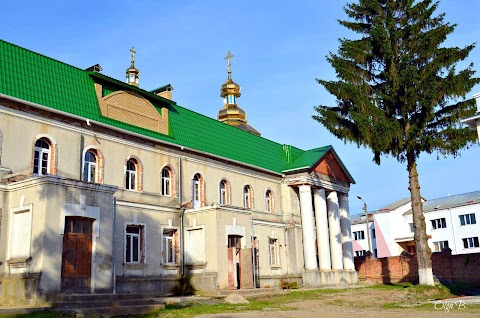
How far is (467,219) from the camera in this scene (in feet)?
152

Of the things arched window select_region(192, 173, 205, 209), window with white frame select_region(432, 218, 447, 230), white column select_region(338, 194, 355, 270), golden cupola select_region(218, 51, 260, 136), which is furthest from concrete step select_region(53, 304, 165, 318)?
window with white frame select_region(432, 218, 447, 230)

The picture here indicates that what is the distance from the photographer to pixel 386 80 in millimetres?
21812

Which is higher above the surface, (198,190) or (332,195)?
(332,195)

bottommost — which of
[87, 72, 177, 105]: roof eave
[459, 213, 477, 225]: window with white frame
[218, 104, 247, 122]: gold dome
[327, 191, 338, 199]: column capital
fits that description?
[459, 213, 477, 225]: window with white frame

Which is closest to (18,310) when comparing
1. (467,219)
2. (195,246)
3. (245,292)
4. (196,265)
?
(196,265)

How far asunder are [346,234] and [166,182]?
48.2ft

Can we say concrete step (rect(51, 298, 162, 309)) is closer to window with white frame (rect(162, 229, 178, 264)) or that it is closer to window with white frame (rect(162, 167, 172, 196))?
window with white frame (rect(162, 229, 178, 264))

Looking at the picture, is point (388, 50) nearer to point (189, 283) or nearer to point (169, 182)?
point (169, 182)

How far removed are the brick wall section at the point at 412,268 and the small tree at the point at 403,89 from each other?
10612 millimetres

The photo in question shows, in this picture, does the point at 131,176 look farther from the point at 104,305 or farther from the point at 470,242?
the point at 470,242

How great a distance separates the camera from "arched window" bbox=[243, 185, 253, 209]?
26.2 meters

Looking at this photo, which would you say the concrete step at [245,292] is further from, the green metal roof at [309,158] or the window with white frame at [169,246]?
the green metal roof at [309,158]

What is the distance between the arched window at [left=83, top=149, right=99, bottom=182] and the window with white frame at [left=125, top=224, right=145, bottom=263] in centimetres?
245

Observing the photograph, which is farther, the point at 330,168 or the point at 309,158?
the point at 330,168
